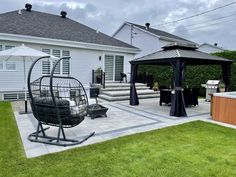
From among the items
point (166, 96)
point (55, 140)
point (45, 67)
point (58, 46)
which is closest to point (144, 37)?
point (58, 46)

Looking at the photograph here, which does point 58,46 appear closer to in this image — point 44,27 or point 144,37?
point 44,27

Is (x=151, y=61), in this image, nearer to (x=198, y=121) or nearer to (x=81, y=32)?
(x=198, y=121)

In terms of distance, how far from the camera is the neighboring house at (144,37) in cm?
2034

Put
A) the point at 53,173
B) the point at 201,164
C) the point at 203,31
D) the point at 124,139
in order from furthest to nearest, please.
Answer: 1. the point at 203,31
2. the point at 124,139
3. the point at 201,164
4. the point at 53,173

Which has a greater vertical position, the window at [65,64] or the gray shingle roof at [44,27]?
the gray shingle roof at [44,27]

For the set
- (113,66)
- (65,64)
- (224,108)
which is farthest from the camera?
(113,66)

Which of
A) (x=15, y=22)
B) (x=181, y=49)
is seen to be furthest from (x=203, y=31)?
(x=15, y=22)

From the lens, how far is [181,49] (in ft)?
30.5

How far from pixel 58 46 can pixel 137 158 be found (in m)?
10.2

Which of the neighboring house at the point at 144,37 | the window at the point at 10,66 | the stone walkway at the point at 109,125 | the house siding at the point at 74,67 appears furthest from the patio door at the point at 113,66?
the stone walkway at the point at 109,125

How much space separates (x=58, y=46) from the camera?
1265 cm

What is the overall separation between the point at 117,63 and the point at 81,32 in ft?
11.5

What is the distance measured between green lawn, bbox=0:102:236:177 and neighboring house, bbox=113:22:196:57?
A: 1581 cm

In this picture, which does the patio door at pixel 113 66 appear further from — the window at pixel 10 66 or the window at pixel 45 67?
the window at pixel 10 66
